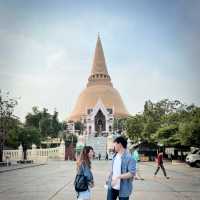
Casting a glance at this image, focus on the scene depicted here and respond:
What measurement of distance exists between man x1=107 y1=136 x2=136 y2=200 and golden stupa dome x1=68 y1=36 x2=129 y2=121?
97.1 metres

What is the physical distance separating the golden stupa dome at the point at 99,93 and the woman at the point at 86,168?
318 feet

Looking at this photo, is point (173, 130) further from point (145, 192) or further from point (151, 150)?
point (145, 192)

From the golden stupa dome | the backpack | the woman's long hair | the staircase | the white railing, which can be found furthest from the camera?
the golden stupa dome

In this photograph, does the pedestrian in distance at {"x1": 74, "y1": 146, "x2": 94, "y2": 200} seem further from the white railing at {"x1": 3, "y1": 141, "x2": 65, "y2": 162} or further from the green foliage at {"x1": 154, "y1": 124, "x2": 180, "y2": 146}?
the white railing at {"x1": 3, "y1": 141, "x2": 65, "y2": 162}

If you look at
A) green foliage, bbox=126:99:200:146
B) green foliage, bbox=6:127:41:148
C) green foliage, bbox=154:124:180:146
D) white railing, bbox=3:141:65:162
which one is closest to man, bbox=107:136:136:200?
green foliage, bbox=126:99:200:146

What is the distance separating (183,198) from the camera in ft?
41.2

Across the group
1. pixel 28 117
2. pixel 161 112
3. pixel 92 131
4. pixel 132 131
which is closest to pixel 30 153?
pixel 132 131

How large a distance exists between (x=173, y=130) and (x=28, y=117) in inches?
1715

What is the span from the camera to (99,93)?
107062mm

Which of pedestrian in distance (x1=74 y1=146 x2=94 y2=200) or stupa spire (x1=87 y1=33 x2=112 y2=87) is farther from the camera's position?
stupa spire (x1=87 y1=33 x2=112 y2=87)

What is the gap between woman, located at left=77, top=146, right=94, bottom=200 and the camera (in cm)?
699

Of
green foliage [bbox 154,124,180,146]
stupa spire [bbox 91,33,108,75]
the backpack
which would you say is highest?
stupa spire [bbox 91,33,108,75]

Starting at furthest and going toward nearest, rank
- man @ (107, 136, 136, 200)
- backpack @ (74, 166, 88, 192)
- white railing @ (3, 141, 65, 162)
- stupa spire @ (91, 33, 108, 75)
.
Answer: stupa spire @ (91, 33, 108, 75)
white railing @ (3, 141, 65, 162)
backpack @ (74, 166, 88, 192)
man @ (107, 136, 136, 200)

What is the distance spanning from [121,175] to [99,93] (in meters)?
100
